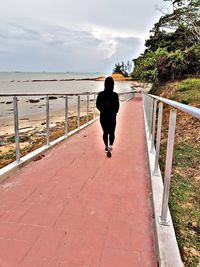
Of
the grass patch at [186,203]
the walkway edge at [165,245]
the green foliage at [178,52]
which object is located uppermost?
the green foliage at [178,52]

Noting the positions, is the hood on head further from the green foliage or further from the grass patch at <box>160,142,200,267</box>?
the green foliage

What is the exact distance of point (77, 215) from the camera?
108 inches

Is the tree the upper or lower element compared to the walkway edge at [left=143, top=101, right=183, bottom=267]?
upper

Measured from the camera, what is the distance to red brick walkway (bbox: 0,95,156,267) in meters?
2.14

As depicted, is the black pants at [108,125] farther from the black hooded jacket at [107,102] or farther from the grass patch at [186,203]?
the grass patch at [186,203]

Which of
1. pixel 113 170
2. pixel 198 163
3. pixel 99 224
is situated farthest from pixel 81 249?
pixel 198 163

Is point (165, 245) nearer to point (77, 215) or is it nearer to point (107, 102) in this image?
point (77, 215)

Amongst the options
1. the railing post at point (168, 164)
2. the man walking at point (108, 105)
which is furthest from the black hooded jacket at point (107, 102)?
the railing post at point (168, 164)

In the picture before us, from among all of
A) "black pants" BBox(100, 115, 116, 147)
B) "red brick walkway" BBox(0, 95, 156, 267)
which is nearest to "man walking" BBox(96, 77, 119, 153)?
"black pants" BBox(100, 115, 116, 147)

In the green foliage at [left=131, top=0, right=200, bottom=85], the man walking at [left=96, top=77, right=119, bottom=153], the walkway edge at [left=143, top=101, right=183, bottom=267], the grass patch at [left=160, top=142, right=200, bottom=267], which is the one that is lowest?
the grass patch at [left=160, top=142, right=200, bottom=267]

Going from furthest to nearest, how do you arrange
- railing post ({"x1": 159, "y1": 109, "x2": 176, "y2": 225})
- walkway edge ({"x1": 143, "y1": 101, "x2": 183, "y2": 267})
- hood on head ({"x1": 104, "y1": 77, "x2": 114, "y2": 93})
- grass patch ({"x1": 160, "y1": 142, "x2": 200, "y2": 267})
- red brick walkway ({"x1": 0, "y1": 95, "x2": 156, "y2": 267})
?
hood on head ({"x1": 104, "y1": 77, "x2": 114, "y2": 93})
grass patch ({"x1": 160, "y1": 142, "x2": 200, "y2": 267})
railing post ({"x1": 159, "y1": 109, "x2": 176, "y2": 225})
red brick walkway ({"x1": 0, "y1": 95, "x2": 156, "y2": 267})
walkway edge ({"x1": 143, "y1": 101, "x2": 183, "y2": 267})

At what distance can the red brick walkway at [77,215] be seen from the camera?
7.02 ft

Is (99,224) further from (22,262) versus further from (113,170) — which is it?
(113,170)

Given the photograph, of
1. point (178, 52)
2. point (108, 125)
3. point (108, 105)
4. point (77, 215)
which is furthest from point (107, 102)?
point (178, 52)
